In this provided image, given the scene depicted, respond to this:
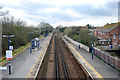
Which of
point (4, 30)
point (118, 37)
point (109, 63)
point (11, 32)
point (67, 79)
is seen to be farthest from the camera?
point (118, 37)

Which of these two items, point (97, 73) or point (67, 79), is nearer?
point (67, 79)

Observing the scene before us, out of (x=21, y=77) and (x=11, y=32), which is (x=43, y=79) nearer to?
(x=21, y=77)

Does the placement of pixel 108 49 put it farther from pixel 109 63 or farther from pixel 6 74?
pixel 6 74

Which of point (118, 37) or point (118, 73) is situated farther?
point (118, 37)

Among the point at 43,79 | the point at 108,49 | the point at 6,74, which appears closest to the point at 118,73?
the point at 43,79

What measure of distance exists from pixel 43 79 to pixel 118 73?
7.02m

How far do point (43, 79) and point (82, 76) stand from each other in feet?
11.9

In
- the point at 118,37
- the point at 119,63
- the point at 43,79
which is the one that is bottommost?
the point at 43,79

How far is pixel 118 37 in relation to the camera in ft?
92.3

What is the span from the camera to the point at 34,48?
84.5 ft

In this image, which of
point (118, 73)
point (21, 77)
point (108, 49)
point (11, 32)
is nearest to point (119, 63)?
point (118, 73)

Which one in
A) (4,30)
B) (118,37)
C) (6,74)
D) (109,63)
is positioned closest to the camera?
(6,74)

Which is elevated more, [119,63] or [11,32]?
[11,32]

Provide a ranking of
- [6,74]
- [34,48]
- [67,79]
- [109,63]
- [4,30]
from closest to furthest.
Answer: [67,79] → [6,74] → [109,63] → [4,30] → [34,48]
